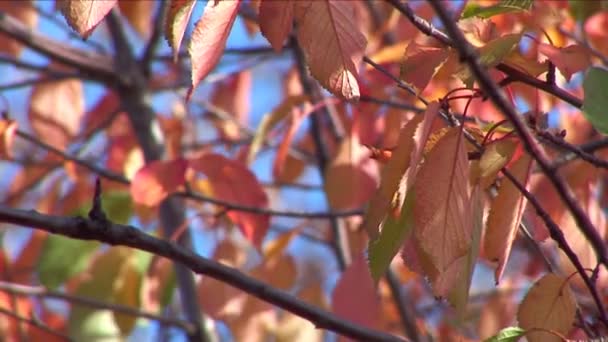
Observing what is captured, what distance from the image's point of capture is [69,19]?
2.73 ft

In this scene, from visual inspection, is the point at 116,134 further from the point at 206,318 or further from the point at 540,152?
the point at 540,152

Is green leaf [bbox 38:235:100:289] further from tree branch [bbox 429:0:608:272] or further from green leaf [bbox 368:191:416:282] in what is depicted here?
tree branch [bbox 429:0:608:272]

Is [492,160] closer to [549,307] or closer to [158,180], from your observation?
[549,307]

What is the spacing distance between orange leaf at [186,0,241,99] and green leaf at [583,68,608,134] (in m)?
0.31

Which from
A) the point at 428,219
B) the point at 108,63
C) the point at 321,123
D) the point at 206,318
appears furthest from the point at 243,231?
the point at 428,219

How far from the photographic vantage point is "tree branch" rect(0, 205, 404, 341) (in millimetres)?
840

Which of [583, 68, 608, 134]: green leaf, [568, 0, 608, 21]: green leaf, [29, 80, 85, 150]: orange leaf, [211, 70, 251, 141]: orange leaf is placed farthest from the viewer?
[211, 70, 251, 141]: orange leaf

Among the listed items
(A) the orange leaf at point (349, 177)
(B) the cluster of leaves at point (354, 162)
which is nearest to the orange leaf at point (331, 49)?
(B) the cluster of leaves at point (354, 162)

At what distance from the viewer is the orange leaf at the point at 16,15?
186 cm

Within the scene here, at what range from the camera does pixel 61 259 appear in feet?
5.31

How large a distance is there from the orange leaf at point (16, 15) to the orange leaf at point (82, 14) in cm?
106

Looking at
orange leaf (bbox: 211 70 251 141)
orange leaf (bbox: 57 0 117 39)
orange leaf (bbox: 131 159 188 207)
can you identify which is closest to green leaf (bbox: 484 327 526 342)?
orange leaf (bbox: 57 0 117 39)

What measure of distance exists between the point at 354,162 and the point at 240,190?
200 mm

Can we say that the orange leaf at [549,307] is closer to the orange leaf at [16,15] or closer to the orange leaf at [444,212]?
the orange leaf at [444,212]
